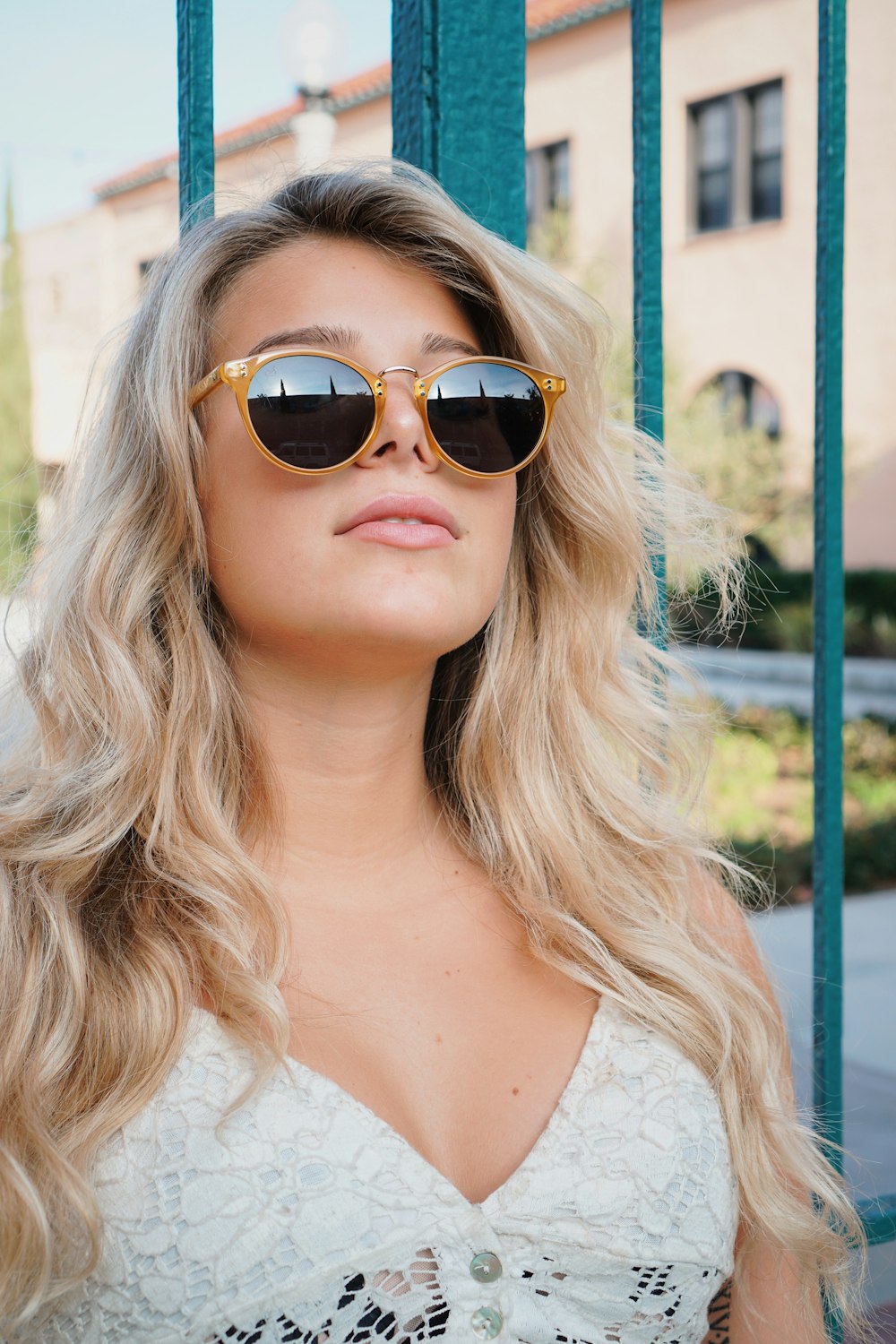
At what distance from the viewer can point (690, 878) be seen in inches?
72.0

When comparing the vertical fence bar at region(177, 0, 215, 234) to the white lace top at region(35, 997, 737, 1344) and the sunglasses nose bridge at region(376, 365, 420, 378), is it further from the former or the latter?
the white lace top at region(35, 997, 737, 1344)

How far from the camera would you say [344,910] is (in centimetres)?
161

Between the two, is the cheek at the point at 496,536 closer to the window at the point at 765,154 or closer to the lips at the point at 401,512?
the lips at the point at 401,512

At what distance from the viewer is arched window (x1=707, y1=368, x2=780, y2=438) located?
57.1ft

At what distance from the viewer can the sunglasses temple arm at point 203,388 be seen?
1488 mm

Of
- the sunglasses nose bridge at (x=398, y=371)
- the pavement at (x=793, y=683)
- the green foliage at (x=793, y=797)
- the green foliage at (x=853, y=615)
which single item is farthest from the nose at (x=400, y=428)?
the green foliage at (x=853, y=615)

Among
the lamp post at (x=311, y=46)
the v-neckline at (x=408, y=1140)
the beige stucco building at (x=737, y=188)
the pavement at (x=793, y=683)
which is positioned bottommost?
the pavement at (x=793, y=683)

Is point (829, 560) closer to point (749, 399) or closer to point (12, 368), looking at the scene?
point (749, 399)

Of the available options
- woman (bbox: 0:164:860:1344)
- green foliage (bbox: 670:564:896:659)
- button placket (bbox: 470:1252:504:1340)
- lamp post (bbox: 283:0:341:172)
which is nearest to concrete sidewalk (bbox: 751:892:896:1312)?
woman (bbox: 0:164:860:1344)

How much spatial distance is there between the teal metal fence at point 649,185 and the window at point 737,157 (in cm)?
1729

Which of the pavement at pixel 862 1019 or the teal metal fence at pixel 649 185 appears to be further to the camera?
the pavement at pixel 862 1019

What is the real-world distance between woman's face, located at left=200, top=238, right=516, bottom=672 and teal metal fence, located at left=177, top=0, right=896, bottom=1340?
158 mm

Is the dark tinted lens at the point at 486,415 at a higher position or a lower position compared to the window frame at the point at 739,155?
lower

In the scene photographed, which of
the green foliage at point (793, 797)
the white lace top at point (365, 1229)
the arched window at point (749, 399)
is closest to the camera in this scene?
the white lace top at point (365, 1229)
